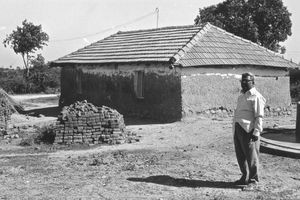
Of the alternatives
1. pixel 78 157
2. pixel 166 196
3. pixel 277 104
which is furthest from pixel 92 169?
pixel 277 104

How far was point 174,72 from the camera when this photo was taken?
15.9 m

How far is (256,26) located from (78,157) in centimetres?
2664

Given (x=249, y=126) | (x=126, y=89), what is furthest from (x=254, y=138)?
(x=126, y=89)

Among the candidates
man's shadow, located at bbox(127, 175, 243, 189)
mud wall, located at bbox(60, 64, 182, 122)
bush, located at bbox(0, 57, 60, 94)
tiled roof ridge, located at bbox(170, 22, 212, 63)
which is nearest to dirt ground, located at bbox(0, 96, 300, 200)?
man's shadow, located at bbox(127, 175, 243, 189)

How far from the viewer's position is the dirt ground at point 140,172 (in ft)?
21.9

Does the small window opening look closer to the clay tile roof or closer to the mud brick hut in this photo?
the mud brick hut

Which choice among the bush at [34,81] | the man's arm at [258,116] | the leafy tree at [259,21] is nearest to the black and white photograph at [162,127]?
the man's arm at [258,116]

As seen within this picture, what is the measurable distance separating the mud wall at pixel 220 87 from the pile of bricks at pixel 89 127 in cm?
461

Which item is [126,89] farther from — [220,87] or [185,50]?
[220,87]

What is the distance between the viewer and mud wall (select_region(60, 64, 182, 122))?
1605 centimetres

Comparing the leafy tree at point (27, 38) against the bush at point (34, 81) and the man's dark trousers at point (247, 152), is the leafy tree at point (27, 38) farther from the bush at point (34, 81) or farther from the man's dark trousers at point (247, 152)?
the man's dark trousers at point (247, 152)

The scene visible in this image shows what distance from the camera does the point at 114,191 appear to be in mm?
6746

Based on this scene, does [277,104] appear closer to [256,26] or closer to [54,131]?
[54,131]

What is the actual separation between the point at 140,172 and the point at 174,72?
27.2 ft
